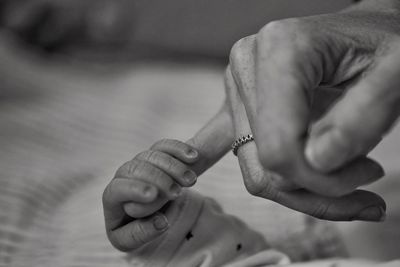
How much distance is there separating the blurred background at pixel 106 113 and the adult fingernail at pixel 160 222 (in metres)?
0.13

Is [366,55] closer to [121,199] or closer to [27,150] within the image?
[121,199]

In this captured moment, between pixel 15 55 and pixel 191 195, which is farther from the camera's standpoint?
pixel 15 55

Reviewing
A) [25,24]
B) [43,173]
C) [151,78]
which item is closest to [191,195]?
[43,173]

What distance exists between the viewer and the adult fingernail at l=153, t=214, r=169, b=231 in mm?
587

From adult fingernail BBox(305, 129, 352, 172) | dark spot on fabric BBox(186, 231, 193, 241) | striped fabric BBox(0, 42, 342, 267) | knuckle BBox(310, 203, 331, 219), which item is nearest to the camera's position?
adult fingernail BBox(305, 129, 352, 172)

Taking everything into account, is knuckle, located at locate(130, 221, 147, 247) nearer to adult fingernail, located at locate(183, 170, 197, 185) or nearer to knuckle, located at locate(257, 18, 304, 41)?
adult fingernail, located at locate(183, 170, 197, 185)

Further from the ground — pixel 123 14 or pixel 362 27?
pixel 362 27

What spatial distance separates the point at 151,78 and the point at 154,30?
24cm

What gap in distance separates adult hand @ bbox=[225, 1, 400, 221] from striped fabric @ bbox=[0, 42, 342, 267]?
0.86 ft

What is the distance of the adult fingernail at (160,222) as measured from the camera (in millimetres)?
587

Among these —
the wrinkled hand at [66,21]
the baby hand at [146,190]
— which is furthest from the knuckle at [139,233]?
the wrinkled hand at [66,21]

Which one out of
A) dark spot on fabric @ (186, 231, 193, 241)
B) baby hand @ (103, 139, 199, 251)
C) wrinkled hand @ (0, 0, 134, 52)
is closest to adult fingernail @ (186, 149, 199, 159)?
baby hand @ (103, 139, 199, 251)

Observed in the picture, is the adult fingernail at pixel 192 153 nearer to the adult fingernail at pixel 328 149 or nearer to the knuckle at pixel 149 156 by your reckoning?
the knuckle at pixel 149 156

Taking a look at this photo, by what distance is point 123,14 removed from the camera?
4.76 feet
